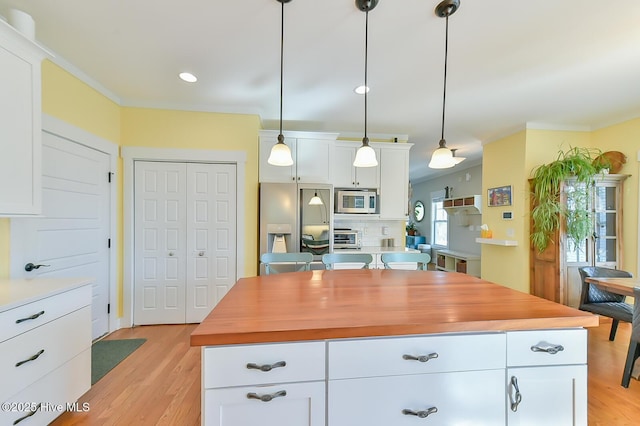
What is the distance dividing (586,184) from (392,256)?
9.67 ft

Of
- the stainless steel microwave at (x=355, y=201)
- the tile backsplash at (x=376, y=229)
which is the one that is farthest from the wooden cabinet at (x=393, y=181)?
the tile backsplash at (x=376, y=229)

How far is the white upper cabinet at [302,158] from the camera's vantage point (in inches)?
131

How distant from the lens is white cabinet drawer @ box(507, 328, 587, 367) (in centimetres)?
113

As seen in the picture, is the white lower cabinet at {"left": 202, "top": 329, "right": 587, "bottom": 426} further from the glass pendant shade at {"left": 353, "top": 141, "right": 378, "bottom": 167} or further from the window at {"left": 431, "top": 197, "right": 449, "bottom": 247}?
the window at {"left": 431, "top": 197, "right": 449, "bottom": 247}

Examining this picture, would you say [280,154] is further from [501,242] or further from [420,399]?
[501,242]

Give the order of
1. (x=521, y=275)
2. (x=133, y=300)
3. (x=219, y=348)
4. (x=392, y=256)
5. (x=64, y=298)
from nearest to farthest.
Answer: (x=219, y=348) < (x=64, y=298) < (x=392, y=256) < (x=133, y=300) < (x=521, y=275)

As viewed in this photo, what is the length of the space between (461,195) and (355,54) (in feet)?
18.3

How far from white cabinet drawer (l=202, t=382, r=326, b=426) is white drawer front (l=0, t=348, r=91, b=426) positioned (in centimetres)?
130

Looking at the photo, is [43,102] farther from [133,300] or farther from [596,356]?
[596,356]

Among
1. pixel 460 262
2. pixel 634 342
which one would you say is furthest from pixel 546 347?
pixel 460 262

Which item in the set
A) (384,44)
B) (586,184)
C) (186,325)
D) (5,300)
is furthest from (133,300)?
(586,184)

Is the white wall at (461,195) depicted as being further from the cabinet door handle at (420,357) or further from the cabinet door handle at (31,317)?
the cabinet door handle at (31,317)

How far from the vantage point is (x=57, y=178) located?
2.35 meters

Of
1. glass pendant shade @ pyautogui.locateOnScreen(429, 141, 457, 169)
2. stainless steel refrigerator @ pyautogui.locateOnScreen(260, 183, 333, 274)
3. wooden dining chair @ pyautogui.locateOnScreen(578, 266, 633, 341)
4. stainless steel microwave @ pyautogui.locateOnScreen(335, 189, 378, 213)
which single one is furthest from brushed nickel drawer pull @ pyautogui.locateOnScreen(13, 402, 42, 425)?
wooden dining chair @ pyautogui.locateOnScreen(578, 266, 633, 341)
